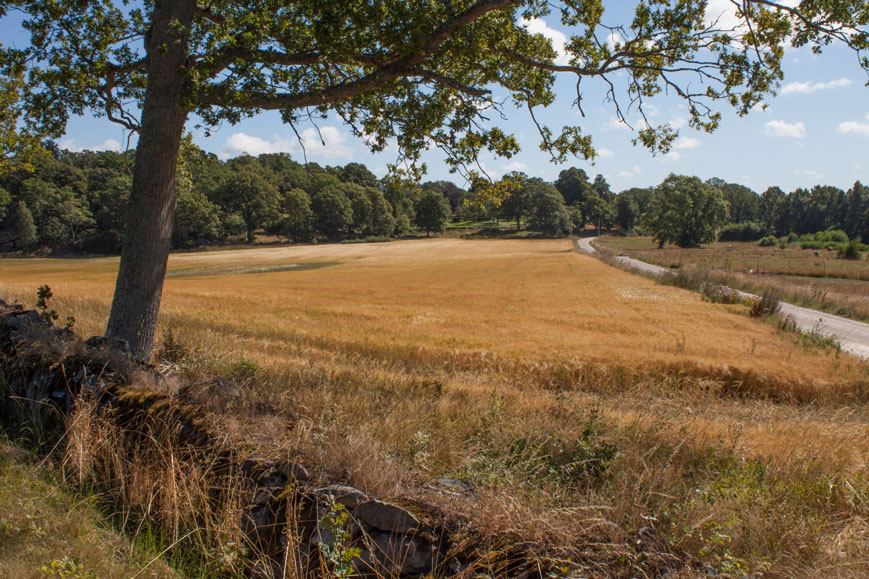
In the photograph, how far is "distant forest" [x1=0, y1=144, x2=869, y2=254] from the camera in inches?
3285

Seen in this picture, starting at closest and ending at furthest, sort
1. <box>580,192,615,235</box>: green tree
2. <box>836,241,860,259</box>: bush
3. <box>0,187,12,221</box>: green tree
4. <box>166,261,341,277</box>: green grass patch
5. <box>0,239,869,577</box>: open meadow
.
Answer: <box>0,239,869,577</box>: open meadow, <box>166,261,341,277</box>: green grass patch, <box>836,241,860,259</box>: bush, <box>0,187,12,221</box>: green tree, <box>580,192,615,235</box>: green tree

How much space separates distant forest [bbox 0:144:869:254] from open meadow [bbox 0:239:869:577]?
71.7ft

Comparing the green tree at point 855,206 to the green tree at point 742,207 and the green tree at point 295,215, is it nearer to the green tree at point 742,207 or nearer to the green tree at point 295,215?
the green tree at point 742,207

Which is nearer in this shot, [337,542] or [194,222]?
[337,542]

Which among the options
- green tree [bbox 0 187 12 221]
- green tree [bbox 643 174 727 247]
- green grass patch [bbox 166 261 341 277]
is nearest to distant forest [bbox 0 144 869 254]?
green tree [bbox 0 187 12 221]

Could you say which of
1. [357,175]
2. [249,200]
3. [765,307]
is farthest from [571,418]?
[357,175]

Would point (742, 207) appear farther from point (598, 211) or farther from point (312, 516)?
point (312, 516)

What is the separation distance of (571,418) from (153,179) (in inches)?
299

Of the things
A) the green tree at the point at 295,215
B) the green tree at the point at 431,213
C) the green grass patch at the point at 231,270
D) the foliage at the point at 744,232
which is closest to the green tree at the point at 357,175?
the green tree at the point at 431,213

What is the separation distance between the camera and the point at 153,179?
22.5 ft

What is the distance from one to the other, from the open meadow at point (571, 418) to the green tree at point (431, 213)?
124 metres

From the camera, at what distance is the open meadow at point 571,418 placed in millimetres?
3820

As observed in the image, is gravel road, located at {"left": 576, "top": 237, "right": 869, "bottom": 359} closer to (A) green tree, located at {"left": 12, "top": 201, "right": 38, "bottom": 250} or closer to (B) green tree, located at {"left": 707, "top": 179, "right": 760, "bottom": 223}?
(A) green tree, located at {"left": 12, "top": 201, "right": 38, "bottom": 250}

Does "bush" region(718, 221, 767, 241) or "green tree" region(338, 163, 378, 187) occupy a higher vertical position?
"green tree" region(338, 163, 378, 187)
